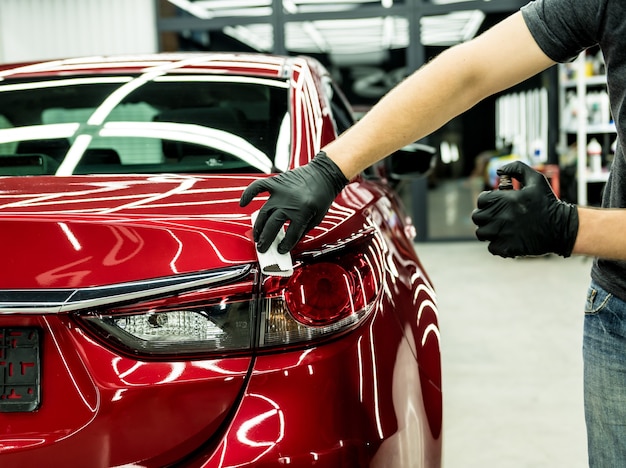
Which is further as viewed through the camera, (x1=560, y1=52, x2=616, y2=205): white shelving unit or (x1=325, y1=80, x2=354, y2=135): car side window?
(x1=560, y1=52, x2=616, y2=205): white shelving unit

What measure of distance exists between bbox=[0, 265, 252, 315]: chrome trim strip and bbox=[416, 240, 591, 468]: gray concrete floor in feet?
5.35

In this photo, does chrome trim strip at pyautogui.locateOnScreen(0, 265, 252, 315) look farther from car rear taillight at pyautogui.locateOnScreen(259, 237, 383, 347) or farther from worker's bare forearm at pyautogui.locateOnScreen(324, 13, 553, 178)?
worker's bare forearm at pyautogui.locateOnScreen(324, 13, 553, 178)

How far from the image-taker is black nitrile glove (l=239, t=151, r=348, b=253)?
1.05 metres

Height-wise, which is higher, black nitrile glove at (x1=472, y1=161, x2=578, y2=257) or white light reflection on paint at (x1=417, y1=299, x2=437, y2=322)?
black nitrile glove at (x1=472, y1=161, x2=578, y2=257)

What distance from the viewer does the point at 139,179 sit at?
4.42ft

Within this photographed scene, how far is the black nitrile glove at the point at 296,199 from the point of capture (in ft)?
3.45

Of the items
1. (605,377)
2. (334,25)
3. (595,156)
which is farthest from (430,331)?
(334,25)

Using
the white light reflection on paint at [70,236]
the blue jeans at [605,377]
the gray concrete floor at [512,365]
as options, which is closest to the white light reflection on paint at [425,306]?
the blue jeans at [605,377]

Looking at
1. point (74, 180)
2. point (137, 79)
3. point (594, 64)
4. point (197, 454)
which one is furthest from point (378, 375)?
point (594, 64)

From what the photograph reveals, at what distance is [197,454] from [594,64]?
21.4 ft

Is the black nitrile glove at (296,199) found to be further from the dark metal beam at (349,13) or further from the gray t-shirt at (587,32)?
the dark metal beam at (349,13)

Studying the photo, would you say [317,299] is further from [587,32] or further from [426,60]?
[426,60]

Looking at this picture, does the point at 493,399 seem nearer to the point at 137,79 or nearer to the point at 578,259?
the point at 137,79

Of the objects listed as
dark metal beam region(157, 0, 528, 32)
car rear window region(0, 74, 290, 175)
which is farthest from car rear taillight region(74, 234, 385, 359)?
dark metal beam region(157, 0, 528, 32)
